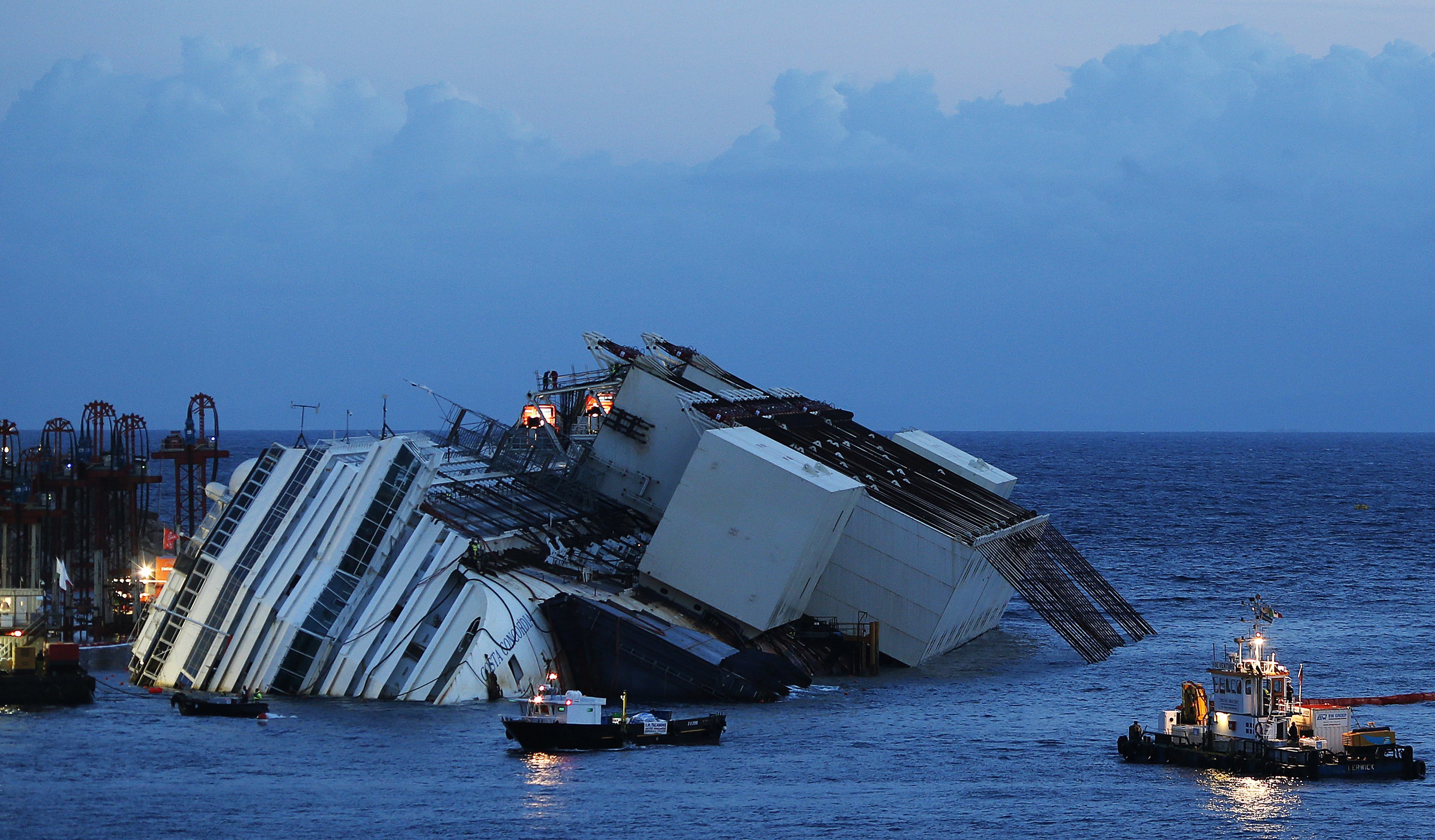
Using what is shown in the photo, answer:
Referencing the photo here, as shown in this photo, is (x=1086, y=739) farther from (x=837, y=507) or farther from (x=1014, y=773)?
(x=837, y=507)

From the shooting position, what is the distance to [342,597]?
84062 mm

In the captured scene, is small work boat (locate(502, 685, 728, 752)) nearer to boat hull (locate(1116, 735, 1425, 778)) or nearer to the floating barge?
boat hull (locate(1116, 735, 1425, 778))

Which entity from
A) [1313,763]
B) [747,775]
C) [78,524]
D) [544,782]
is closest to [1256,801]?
[1313,763]

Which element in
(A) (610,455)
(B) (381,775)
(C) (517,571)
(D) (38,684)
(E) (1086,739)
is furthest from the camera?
(A) (610,455)

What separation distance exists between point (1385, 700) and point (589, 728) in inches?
1458

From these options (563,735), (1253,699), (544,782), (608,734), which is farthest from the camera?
(608,734)

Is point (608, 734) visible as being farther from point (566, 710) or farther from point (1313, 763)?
point (1313, 763)

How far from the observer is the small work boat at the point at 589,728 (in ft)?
235

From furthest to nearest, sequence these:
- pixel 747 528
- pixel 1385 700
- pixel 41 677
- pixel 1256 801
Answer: pixel 747 528, pixel 1385 700, pixel 41 677, pixel 1256 801

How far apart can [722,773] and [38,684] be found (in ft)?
110

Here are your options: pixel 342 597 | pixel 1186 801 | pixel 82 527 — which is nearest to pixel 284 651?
pixel 342 597

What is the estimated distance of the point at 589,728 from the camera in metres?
72.6

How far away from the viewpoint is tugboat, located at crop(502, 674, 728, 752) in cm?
7156

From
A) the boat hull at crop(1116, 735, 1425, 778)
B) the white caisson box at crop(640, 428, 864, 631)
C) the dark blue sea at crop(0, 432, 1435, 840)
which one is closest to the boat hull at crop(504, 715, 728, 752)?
the dark blue sea at crop(0, 432, 1435, 840)
